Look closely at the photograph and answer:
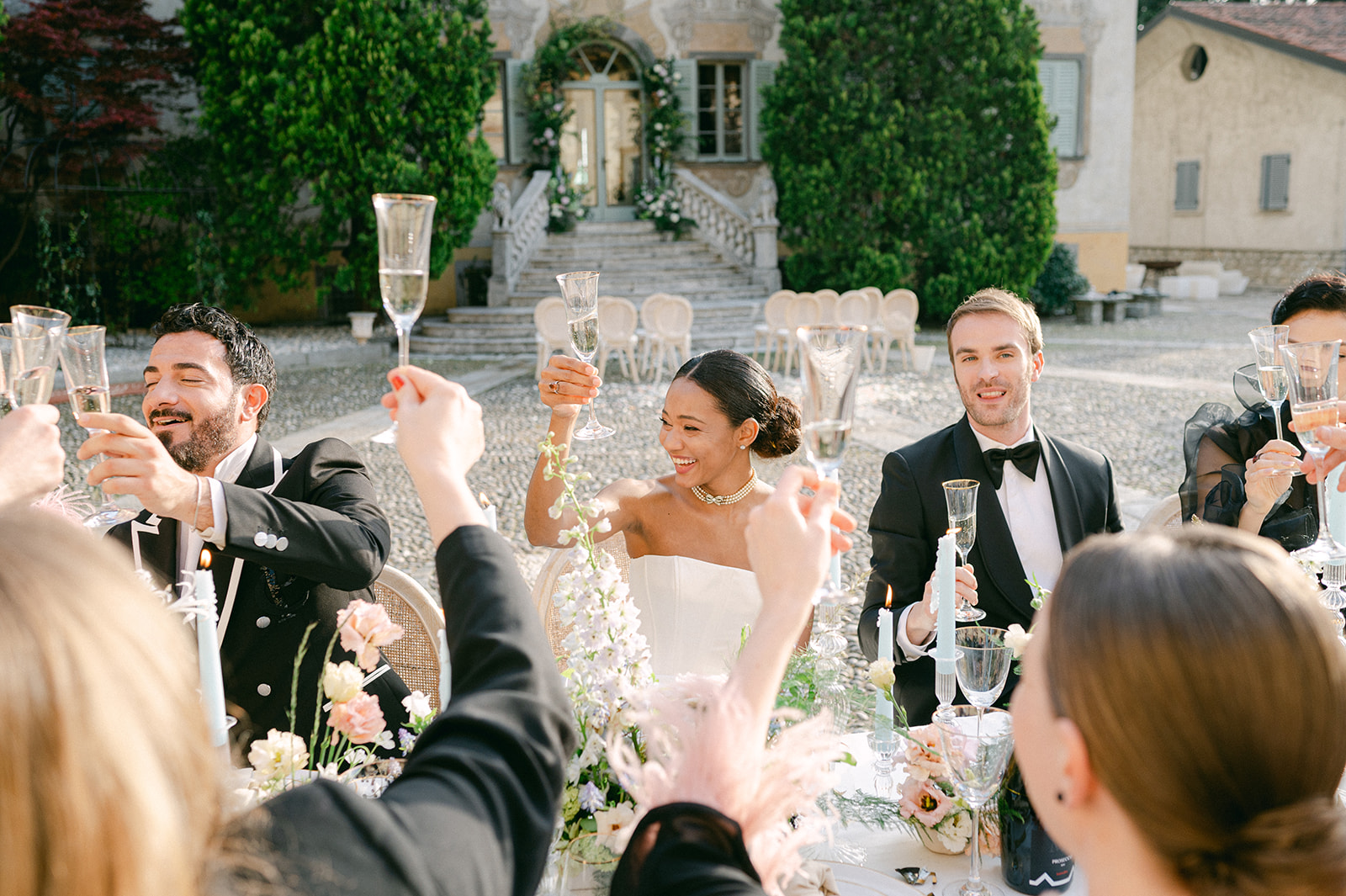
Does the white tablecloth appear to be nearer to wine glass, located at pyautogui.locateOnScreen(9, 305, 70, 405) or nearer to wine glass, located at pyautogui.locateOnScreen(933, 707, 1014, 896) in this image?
wine glass, located at pyautogui.locateOnScreen(933, 707, 1014, 896)

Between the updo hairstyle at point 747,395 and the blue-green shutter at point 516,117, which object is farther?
the blue-green shutter at point 516,117

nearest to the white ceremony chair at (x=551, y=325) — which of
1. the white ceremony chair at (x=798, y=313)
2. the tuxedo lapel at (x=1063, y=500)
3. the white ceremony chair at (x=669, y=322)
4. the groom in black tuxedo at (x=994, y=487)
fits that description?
the white ceremony chair at (x=669, y=322)

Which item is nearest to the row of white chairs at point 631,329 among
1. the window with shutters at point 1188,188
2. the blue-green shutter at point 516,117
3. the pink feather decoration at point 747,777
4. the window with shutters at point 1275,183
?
the blue-green shutter at point 516,117

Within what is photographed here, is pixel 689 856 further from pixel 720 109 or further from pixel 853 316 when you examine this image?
pixel 720 109

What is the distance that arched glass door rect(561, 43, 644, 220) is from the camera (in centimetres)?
1872

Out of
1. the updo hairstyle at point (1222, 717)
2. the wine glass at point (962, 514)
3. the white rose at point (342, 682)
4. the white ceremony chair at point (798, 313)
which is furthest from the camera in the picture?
the white ceremony chair at point (798, 313)

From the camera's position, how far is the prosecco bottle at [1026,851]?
1774 millimetres

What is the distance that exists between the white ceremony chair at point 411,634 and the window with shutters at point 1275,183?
88.8 feet

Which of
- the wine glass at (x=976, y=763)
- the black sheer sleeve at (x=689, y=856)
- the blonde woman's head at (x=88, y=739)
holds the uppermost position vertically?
the blonde woman's head at (x=88, y=739)

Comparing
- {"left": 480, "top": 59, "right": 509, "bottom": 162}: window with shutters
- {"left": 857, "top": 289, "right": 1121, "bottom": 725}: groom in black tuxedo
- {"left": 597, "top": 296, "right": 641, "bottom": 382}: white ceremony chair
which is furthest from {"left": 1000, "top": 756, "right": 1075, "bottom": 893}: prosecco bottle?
{"left": 480, "top": 59, "right": 509, "bottom": 162}: window with shutters

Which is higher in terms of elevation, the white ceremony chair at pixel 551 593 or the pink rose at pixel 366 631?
the pink rose at pixel 366 631

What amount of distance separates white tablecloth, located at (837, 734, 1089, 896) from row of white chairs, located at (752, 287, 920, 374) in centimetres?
1125

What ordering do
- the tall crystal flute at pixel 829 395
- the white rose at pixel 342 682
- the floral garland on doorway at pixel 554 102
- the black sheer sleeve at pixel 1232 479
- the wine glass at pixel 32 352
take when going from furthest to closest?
the floral garland on doorway at pixel 554 102 < the black sheer sleeve at pixel 1232 479 < the wine glass at pixel 32 352 < the white rose at pixel 342 682 < the tall crystal flute at pixel 829 395

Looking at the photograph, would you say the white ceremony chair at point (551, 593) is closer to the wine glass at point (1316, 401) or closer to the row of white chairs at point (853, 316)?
the wine glass at point (1316, 401)
